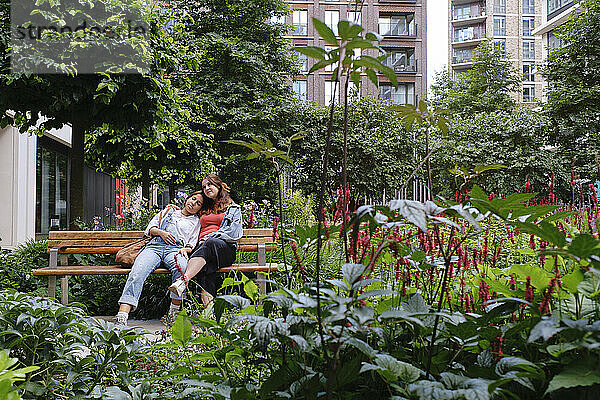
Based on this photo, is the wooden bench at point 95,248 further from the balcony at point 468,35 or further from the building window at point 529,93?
the building window at point 529,93

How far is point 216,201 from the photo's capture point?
5.39m

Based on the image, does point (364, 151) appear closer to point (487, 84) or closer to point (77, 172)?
point (487, 84)

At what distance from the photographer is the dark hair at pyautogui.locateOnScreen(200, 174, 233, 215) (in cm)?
536

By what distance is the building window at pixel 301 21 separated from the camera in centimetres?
3127

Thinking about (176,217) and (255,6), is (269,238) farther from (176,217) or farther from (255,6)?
(255,6)

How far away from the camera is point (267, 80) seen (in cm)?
1839

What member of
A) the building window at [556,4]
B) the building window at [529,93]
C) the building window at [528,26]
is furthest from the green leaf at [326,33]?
the building window at [528,26]

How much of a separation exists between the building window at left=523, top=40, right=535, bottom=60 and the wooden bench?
162 ft

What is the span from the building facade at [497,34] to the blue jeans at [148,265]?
4526 cm

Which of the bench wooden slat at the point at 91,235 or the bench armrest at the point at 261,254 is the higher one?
the bench wooden slat at the point at 91,235

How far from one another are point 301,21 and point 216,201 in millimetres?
28511

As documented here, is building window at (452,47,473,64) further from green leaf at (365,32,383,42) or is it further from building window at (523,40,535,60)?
green leaf at (365,32,383,42)

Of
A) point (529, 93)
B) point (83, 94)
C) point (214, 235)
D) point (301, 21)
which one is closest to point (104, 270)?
point (214, 235)

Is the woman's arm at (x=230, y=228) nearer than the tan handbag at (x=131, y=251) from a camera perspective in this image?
Yes
